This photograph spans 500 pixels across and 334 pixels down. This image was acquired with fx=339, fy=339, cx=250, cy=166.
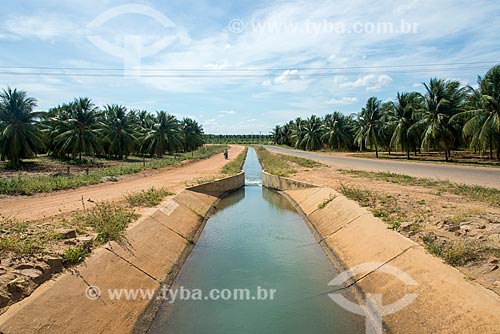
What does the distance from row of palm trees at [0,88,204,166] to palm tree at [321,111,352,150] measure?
3119 centimetres

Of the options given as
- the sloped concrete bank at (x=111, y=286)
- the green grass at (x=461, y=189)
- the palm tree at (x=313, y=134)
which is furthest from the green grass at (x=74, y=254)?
the palm tree at (x=313, y=134)

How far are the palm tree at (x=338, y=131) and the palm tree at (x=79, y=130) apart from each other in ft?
147

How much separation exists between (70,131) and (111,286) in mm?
35345

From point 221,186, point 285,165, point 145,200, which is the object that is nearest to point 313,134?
point 285,165

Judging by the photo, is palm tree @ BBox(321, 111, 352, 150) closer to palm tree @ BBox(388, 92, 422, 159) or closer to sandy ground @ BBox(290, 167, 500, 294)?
palm tree @ BBox(388, 92, 422, 159)

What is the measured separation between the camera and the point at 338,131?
222 feet

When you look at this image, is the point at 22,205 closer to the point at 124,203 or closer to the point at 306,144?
the point at 124,203

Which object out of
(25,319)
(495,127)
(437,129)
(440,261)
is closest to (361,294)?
(440,261)

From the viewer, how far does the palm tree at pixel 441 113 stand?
35878 mm

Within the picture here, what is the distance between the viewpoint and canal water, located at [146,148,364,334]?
7527mm

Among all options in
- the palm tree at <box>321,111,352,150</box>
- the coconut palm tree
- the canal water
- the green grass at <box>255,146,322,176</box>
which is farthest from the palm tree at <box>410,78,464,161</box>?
the coconut palm tree

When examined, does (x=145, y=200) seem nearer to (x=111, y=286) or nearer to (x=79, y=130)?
(x=111, y=286)

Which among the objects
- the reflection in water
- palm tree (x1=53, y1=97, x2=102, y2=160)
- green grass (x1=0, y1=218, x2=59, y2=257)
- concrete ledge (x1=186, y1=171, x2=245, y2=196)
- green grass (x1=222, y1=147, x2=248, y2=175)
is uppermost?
palm tree (x1=53, y1=97, x2=102, y2=160)

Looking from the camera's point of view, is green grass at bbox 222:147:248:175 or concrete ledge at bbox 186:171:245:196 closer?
concrete ledge at bbox 186:171:245:196
